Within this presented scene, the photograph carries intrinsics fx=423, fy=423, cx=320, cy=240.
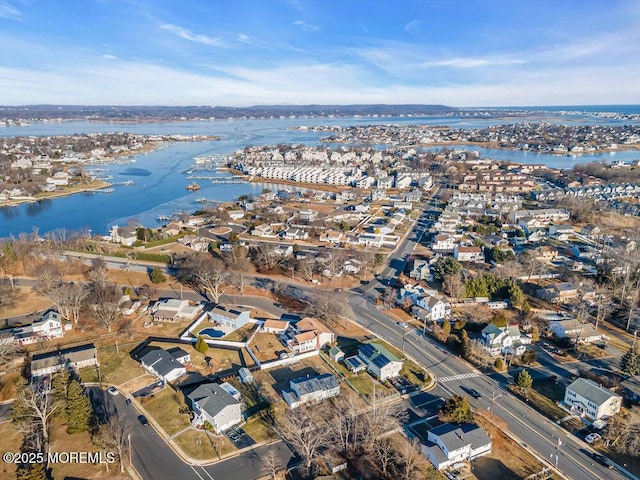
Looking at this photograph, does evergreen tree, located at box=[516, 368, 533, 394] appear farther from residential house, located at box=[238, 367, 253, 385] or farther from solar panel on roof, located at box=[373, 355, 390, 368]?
residential house, located at box=[238, 367, 253, 385]

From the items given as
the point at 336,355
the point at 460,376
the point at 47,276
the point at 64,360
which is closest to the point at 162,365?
the point at 64,360

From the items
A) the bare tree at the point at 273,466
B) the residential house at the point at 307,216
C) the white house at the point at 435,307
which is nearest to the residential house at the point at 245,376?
the bare tree at the point at 273,466

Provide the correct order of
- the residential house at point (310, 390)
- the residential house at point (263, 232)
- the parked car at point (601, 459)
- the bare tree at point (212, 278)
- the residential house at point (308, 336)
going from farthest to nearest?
the residential house at point (263, 232) < the bare tree at point (212, 278) < the residential house at point (308, 336) < the residential house at point (310, 390) < the parked car at point (601, 459)

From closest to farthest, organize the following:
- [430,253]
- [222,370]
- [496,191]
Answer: [222,370] → [430,253] → [496,191]

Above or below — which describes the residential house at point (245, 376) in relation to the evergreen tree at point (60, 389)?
below

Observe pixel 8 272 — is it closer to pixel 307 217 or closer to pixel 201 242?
pixel 201 242

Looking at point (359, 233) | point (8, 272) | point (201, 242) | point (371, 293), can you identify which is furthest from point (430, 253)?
point (8, 272)

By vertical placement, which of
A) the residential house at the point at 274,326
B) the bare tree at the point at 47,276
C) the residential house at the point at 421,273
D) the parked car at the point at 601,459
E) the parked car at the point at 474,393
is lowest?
the parked car at the point at 601,459

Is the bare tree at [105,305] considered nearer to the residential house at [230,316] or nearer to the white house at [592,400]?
the residential house at [230,316]
